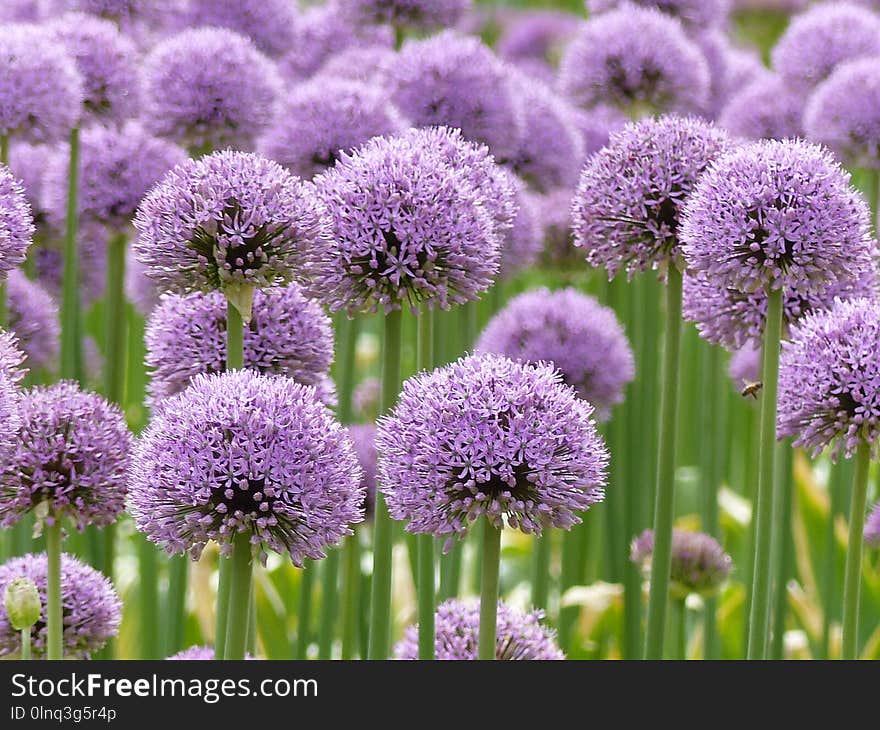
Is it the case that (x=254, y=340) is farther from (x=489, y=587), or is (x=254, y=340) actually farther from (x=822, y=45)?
(x=822, y=45)

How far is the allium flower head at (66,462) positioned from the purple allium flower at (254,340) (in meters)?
0.24

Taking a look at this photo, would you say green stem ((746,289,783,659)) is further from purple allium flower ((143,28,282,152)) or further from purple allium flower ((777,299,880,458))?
purple allium flower ((143,28,282,152))

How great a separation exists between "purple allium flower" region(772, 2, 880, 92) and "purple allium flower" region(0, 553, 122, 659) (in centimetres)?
254

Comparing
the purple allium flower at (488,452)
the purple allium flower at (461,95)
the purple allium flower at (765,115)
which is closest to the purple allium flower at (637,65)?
the purple allium flower at (765,115)

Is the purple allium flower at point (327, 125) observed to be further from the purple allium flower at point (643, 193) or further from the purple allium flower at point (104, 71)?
the purple allium flower at point (643, 193)

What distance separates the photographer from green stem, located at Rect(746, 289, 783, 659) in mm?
2145

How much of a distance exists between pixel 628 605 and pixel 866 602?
78 centimetres

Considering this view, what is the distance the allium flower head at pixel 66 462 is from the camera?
82.6 inches

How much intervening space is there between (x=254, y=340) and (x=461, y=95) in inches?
38.3

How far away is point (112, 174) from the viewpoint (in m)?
3.28

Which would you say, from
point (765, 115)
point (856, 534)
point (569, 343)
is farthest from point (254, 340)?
point (765, 115)

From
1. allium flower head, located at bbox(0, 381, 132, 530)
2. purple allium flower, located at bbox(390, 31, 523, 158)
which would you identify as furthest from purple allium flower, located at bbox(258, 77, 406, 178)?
allium flower head, located at bbox(0, 381, 132, 530)
